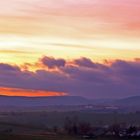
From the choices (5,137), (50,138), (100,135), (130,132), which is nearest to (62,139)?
(50,138)

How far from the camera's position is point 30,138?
97375 mm

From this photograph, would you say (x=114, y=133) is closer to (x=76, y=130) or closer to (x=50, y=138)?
(x=76, y=130)

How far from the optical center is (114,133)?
116m

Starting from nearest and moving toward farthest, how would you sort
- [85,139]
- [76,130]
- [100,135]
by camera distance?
1. [85,139]
2. [100,135]
3. [76,130]

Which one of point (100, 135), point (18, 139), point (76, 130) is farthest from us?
point (76, 130)

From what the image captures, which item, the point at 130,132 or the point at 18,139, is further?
the point at 130,132

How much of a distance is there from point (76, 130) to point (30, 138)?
26778mm

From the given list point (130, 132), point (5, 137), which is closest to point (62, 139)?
point (5, 137)

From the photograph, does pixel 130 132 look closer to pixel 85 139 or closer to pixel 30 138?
pixel 85 139

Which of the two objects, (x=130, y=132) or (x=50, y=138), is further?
(x=130, y=132)

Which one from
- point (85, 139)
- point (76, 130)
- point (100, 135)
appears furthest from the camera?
point (76, 130)

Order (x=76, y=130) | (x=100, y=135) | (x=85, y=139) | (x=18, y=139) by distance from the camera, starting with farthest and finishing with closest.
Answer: (x=76, y=130) → (x=100, y=135) → (x=85, y=139) → (x=18, y=139)

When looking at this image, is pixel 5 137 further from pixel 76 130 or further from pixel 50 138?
pixel 76 130

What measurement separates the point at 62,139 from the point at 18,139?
Result: 721cm
